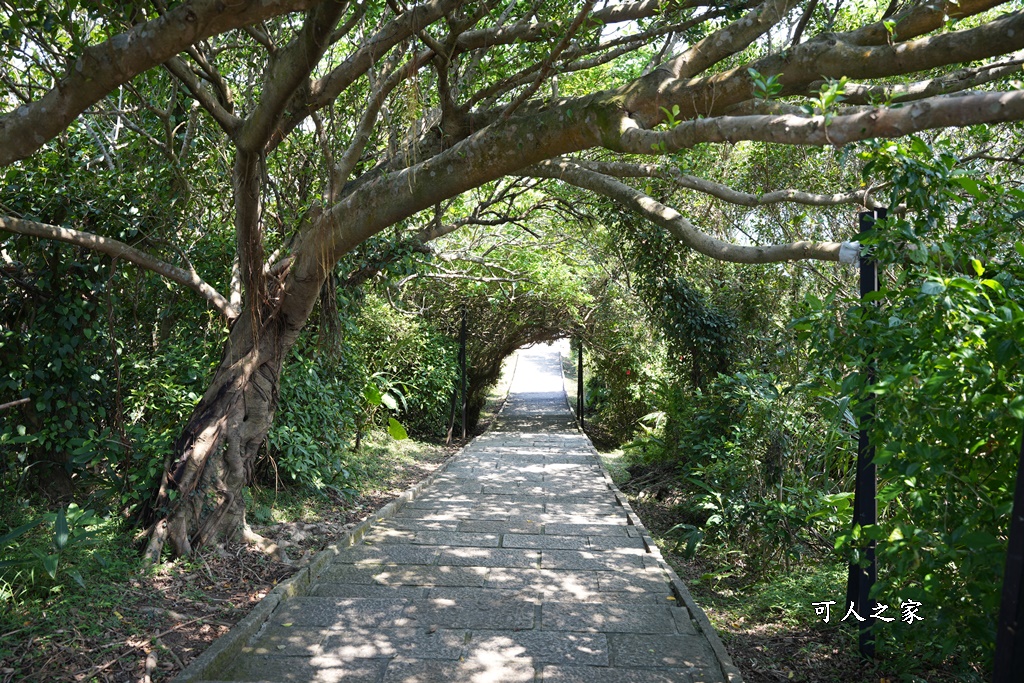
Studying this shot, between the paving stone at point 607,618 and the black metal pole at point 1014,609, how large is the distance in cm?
221

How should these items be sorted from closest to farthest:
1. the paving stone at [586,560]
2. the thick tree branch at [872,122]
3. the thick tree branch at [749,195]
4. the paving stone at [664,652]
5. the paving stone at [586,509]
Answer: the thick tree branch at [872,122] → the paving stone at [664,652] → the thick tree branch at [749,195] → the paving stone at [586,560] → the paving stone at [586,509]

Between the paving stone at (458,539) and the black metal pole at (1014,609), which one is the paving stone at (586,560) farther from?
the black metal pole at (1014,609)

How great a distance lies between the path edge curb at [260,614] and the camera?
333cm

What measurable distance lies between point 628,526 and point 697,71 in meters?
3.96

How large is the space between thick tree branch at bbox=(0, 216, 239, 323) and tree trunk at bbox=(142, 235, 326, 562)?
27 centimetres

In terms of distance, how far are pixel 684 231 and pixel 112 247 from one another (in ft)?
12.9

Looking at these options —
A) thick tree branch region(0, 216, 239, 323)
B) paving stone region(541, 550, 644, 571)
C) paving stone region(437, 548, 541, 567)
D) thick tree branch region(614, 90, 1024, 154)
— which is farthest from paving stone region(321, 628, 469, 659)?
thick tree branch region(0, 216, 239, 323)

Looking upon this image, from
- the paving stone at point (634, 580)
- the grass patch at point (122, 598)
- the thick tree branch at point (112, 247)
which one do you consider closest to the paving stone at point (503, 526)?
the grass patch at point (122, 598)

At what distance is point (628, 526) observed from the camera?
6543mm

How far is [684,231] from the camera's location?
202 inches

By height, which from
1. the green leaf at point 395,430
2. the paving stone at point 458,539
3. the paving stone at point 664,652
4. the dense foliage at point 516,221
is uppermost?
the dense foliage at point 516,221

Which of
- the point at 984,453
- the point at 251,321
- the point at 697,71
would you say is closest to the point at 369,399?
the point at 251,321

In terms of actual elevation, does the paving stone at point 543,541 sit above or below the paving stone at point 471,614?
below

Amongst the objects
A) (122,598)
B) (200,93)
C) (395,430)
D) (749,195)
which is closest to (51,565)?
(122,598)
